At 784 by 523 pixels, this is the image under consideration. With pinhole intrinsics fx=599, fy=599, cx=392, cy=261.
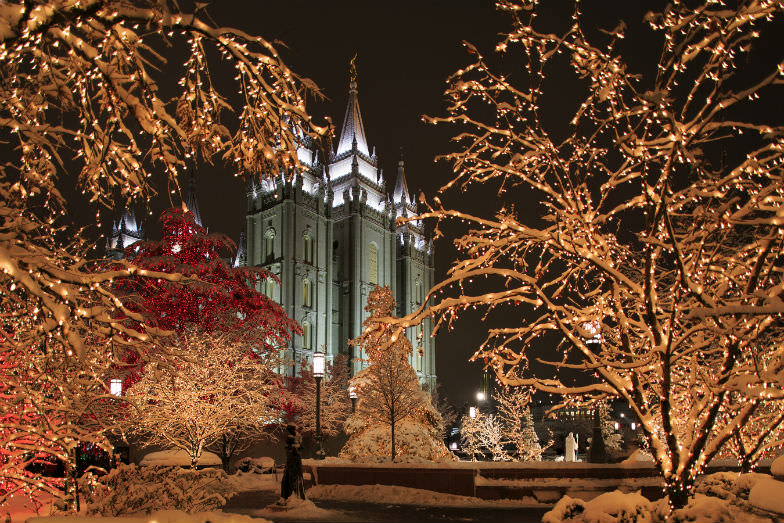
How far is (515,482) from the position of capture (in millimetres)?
14242

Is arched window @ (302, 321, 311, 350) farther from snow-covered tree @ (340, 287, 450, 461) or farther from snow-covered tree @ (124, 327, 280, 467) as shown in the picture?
snow-covered tree @ (124, 327, 280, 467)

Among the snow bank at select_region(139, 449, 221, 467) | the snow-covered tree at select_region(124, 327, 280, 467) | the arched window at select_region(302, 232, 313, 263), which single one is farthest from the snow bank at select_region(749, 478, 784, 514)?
the arched window at select_region(302, 232, 313, 263)

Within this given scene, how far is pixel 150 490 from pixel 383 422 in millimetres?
14043

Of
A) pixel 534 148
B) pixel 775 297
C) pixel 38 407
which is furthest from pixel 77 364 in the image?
pixel 775 297

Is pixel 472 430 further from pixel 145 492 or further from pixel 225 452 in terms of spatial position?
pixel 145 492

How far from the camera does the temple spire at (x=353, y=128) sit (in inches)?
3174

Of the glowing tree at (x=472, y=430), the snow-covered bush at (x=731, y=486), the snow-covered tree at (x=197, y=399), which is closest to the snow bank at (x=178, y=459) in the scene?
the snow-covered tree at (x=197, y=399)

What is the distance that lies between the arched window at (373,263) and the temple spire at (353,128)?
13165 mm

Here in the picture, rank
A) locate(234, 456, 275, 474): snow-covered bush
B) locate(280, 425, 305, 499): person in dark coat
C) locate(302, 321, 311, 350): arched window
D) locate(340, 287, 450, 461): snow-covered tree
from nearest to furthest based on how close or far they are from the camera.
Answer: locate(280, 425, 305, 499): person in dark coat < locate(340, 287, 450, 461): snow-covered tree < locate(234, 456, 275, 474): snow-covered bush < locate(302, 321, 311, 350): arched window

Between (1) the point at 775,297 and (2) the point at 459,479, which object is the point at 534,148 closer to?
(1) the point at 775,297

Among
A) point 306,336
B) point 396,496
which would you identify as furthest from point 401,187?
point 396,496

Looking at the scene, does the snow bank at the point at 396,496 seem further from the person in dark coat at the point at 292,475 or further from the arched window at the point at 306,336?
the arched window at the point at 306,336

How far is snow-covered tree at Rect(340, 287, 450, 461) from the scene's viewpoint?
1992 cm

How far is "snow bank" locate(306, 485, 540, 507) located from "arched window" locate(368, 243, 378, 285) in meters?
61.9
